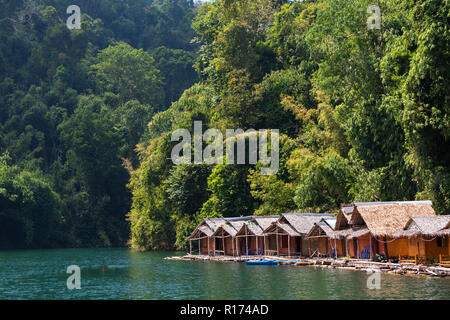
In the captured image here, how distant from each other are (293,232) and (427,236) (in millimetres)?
12692

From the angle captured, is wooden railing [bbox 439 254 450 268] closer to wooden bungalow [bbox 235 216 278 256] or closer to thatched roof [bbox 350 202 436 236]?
thatched roof [bbox 350 202 436 236]

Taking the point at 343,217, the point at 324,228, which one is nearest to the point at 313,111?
the point at 324,228

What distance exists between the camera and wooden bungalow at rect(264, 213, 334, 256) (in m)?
42.7

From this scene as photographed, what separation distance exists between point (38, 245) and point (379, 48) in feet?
168

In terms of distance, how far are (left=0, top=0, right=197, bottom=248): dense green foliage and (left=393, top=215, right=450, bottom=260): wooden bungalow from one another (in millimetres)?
51650

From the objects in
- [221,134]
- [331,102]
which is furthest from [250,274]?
[221,134]

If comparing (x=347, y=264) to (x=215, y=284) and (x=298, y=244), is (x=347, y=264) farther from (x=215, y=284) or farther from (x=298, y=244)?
(x=298, y=244)

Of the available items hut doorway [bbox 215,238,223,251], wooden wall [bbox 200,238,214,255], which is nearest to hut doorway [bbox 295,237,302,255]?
hut doorway [bbox 215,238,223,251]

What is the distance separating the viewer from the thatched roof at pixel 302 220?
4259 cm

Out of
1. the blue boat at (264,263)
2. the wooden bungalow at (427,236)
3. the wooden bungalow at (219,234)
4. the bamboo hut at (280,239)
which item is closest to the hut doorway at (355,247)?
the bamboo hut at (280,239)

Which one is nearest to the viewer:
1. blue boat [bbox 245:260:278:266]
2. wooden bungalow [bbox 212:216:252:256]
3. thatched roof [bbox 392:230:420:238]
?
thatched roof [bbox 392:230:420:238]

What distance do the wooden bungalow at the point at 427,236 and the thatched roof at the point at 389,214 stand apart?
3.81 ft
